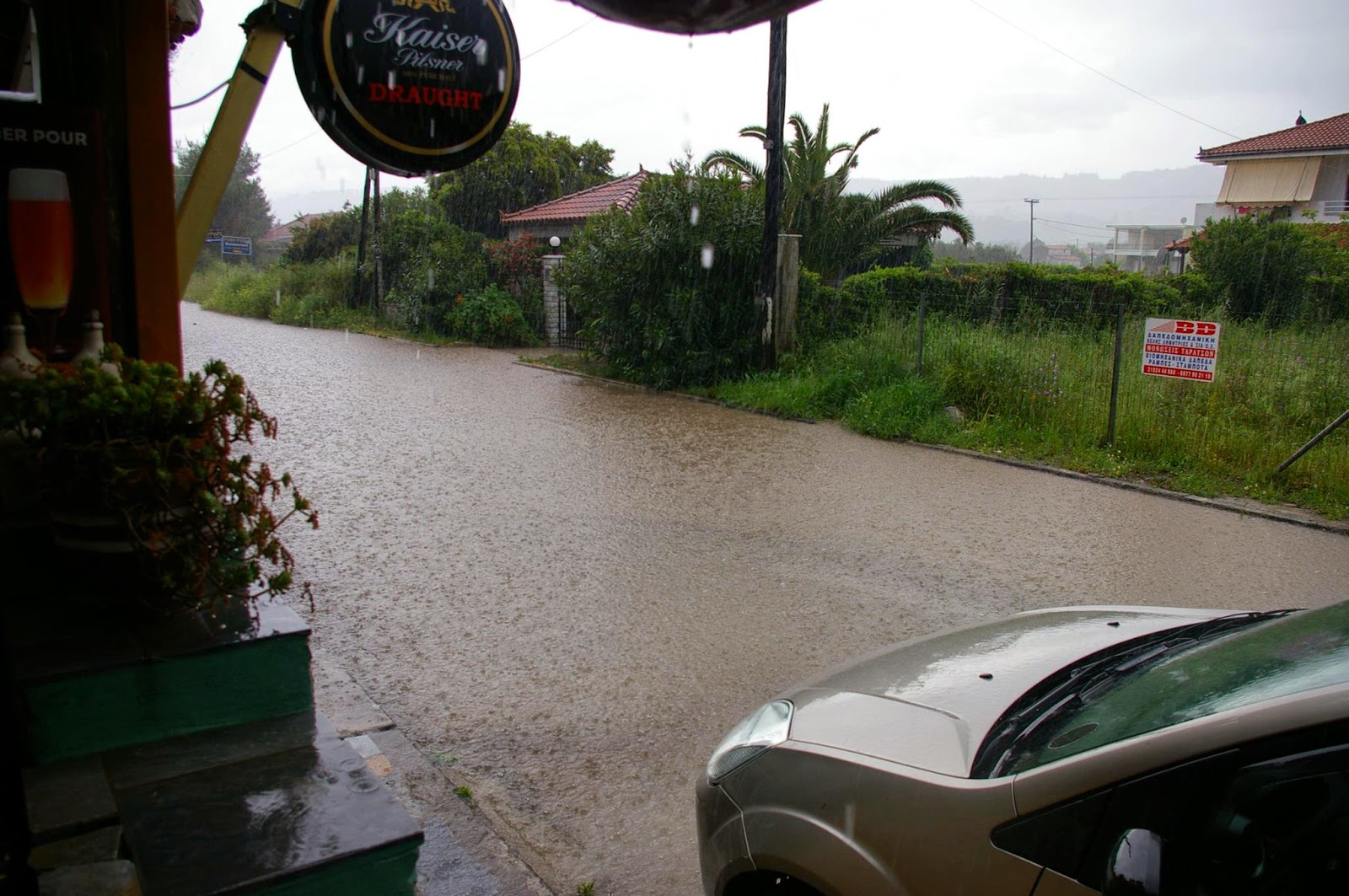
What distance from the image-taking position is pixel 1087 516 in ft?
27.7

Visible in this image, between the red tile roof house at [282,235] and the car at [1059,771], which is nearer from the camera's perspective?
the car at [1059,771]

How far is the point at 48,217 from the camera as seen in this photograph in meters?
3.39

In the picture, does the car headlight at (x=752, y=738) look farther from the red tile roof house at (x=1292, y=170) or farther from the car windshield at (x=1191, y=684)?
the red tile roof house at (x=1292, y=170)

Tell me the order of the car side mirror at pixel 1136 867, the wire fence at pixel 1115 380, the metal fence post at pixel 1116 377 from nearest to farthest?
the car side mirror at pixel 1136 867, the wire fence at pixel 1115 380, the metal fence post at pixel 1116 377

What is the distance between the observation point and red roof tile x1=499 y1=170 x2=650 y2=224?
2509 centimetres

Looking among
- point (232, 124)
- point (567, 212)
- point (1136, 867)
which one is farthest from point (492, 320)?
point (1136, 867)

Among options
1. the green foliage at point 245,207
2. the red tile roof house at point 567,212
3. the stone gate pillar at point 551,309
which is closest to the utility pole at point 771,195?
the stone gate pillar at point 551,309

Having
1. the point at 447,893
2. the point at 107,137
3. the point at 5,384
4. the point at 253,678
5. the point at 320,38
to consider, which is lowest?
the point at 447,893

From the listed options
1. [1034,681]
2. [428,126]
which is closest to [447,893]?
[1034,681]

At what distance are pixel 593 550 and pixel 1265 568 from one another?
4.88 m

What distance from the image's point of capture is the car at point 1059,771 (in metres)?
1.84

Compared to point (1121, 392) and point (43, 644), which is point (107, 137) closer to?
point (43, 644)

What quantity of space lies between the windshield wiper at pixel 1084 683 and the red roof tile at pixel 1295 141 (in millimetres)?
34670

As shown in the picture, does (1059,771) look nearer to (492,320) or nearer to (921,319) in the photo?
(921,319)
